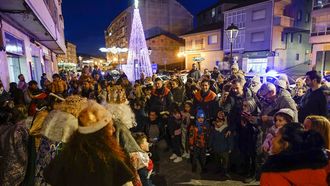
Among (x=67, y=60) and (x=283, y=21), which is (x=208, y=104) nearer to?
(x=283, y=21)

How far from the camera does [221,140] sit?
491 cm

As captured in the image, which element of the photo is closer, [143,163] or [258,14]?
[143,163]

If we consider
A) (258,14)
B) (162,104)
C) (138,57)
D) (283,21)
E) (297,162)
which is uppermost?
(258,14)

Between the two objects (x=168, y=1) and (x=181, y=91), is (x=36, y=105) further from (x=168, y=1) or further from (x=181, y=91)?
(x=168, y=1)

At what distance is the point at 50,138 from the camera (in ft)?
7.75

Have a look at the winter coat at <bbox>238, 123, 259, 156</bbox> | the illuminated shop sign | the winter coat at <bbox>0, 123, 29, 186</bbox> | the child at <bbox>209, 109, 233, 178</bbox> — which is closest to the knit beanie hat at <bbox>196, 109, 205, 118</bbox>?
the child at <bbox>209, 109, 233, 178</bbox>

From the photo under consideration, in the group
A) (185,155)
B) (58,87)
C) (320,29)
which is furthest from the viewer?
(320,29)

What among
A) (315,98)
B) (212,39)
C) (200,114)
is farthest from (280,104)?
(212,39)

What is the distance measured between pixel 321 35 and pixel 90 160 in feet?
96.8

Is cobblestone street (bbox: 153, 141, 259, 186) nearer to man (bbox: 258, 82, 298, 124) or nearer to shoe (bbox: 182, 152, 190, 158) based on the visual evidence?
shoe (bbox: 182, 152, 190, 158)

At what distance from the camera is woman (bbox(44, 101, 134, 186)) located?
1.79 metres

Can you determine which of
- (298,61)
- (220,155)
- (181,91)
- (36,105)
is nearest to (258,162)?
(220,155)

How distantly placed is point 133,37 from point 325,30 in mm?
20458

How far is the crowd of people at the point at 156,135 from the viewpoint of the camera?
1.87 metres
